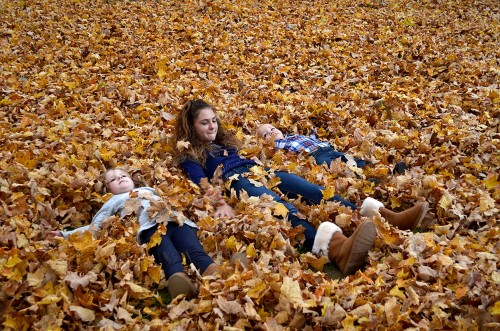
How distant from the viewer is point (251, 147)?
486cm

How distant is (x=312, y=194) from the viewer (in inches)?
157

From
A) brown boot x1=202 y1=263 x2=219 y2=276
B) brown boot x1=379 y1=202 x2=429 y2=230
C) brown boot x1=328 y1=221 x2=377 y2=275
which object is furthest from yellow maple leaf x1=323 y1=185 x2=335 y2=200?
brown boot x1=202 y1=263 x2=219 y2=276

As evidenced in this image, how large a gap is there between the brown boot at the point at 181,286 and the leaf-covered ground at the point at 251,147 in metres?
0.09

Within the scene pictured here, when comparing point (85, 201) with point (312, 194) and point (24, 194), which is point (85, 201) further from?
point (312, 194)

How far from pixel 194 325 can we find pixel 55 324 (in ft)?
2.72

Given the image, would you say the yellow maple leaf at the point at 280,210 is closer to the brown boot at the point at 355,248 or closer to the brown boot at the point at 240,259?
the brown boot at the point at 355,248

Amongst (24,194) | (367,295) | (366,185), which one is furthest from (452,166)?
(24,194)

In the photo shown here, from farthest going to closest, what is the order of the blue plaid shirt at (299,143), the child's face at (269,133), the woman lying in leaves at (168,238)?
the child's face at (269,133) < the blue plaid shirt at (299,143) < the woman lying in leaves at (168,238)

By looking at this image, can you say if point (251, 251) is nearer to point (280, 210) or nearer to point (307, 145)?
point (280, 210)

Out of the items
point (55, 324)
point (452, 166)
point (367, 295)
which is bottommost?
point (55, 324)

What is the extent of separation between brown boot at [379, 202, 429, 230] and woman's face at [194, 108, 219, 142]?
6.38ft

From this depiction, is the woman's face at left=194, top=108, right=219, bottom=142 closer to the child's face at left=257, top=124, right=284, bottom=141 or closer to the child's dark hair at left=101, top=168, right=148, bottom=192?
the child's dark hair at left=101, top=168, right=148, bottom=192

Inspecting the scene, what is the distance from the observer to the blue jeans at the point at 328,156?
472 centimetres

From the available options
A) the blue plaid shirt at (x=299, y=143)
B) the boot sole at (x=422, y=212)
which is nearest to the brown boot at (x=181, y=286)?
the boot sole at (x=422, y=212)
